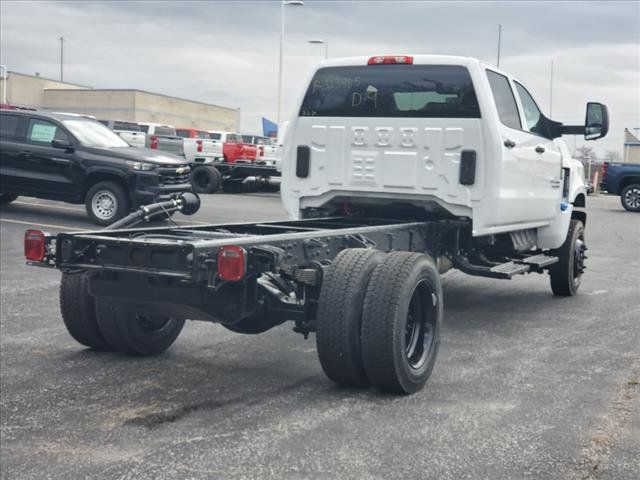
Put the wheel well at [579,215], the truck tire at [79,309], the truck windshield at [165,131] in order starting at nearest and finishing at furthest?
1. the truck tire at [79,309]
2. the wheel well at [579,215]
3. the truck windshield at [165,131]

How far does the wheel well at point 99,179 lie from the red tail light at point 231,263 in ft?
34.1

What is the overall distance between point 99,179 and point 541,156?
8.84 meters

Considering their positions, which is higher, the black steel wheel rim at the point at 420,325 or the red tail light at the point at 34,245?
the red tail light at the point at 34,245

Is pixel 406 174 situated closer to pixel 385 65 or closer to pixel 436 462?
pixel 385 65

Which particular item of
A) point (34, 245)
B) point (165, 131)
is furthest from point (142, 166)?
point (165, 131)

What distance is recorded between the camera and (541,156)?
8.48m

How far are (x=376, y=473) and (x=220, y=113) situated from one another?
8134 centimetres

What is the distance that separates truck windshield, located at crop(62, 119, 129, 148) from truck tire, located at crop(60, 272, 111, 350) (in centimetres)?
946

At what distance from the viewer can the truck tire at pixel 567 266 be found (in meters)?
9.38

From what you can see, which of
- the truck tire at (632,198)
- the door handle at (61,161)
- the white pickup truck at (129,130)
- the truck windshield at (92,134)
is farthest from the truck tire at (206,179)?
the truck tire at (632,198)

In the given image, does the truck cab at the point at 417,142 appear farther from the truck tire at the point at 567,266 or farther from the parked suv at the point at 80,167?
the parked suv at the point at 80,167

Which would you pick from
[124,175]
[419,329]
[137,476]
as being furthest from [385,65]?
[124,175]

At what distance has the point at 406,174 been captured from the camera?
7.45 metres

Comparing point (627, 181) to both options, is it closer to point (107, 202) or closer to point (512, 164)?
point (107, 202)
